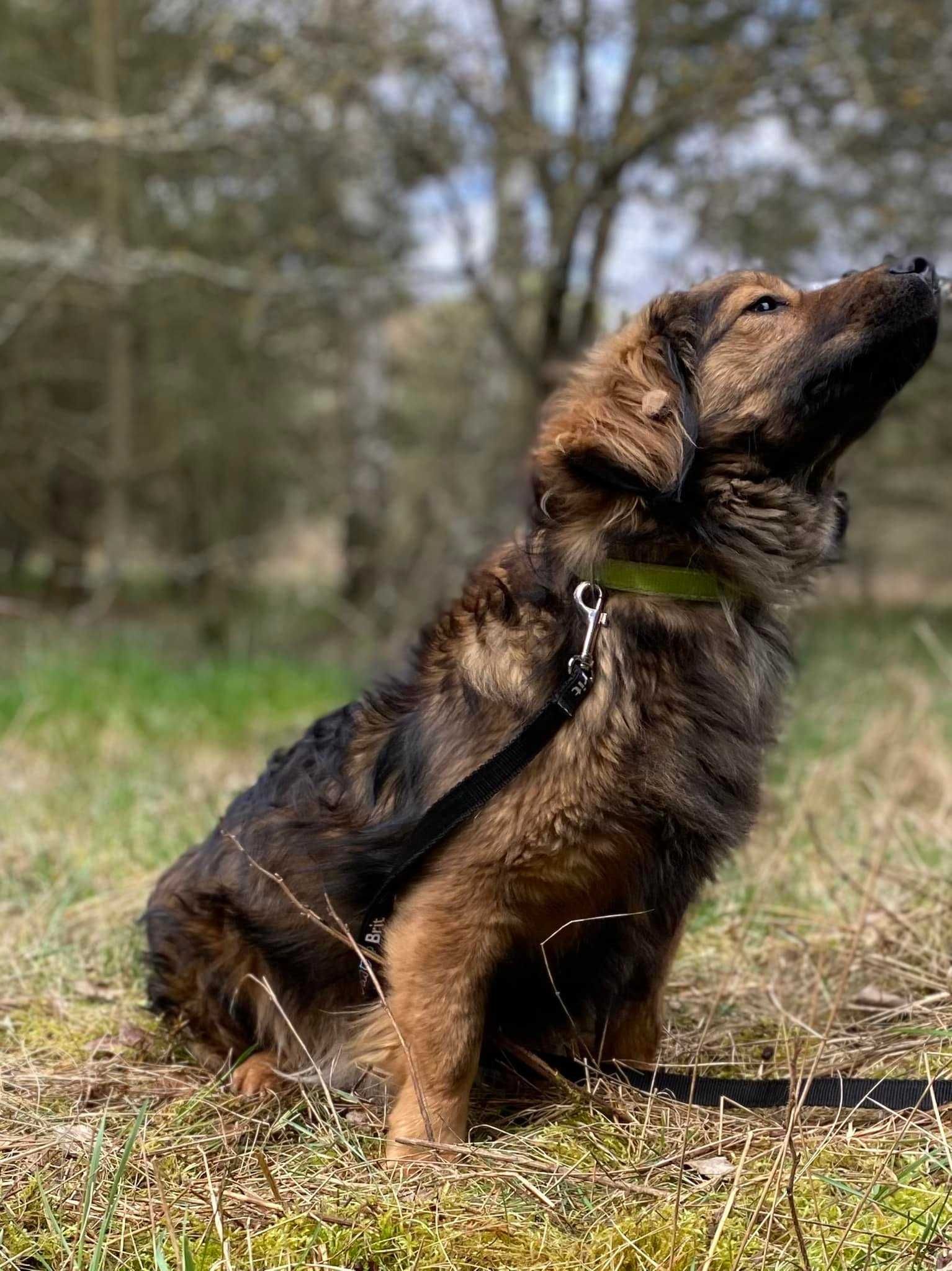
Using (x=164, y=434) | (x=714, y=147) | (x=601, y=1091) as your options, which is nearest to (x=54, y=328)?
(x=164, y=434)

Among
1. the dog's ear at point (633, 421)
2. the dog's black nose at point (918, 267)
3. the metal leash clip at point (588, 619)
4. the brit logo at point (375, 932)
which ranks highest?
the dog's black nose at point (918, 267)

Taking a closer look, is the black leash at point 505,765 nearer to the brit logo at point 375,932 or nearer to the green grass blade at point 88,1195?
the brit logo at point 375,932

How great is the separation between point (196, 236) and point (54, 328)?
252 cm

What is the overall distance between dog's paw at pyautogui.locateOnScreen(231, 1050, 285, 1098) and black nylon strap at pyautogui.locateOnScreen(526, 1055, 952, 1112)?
2.02 feet

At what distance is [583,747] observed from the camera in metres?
2.49

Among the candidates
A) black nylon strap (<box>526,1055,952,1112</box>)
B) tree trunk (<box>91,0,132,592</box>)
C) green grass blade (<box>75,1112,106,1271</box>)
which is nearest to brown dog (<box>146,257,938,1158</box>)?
black nylon strap (<box>526,1055,952,1112</box>)

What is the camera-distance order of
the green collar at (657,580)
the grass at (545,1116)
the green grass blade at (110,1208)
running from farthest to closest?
the green collar at (657,580)
the grass at (545,1116)
the green grass blade at (110,1208)

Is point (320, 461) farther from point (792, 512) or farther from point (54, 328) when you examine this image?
point (792, 512)

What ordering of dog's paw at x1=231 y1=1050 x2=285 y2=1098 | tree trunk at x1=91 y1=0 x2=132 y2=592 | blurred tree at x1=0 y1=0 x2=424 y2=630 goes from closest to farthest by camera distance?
dog's paw at x1=231 y1=1050 x2=285 y2=1098, blurred tree at x1=0 y1=0 x2=424 y2=630, tree trunk at x1=91 y1=0 x2=132 y2=592

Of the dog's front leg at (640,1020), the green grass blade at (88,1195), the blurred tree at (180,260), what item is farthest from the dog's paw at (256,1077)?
the blurred tree at (180,260)

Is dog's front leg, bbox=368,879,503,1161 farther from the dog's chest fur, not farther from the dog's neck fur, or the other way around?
the dog's neck fur

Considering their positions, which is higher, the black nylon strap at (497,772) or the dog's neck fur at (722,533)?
the dog's neck fur at (722,533)

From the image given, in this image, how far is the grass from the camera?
2.09 metres

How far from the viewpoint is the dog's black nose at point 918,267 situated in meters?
2.66
